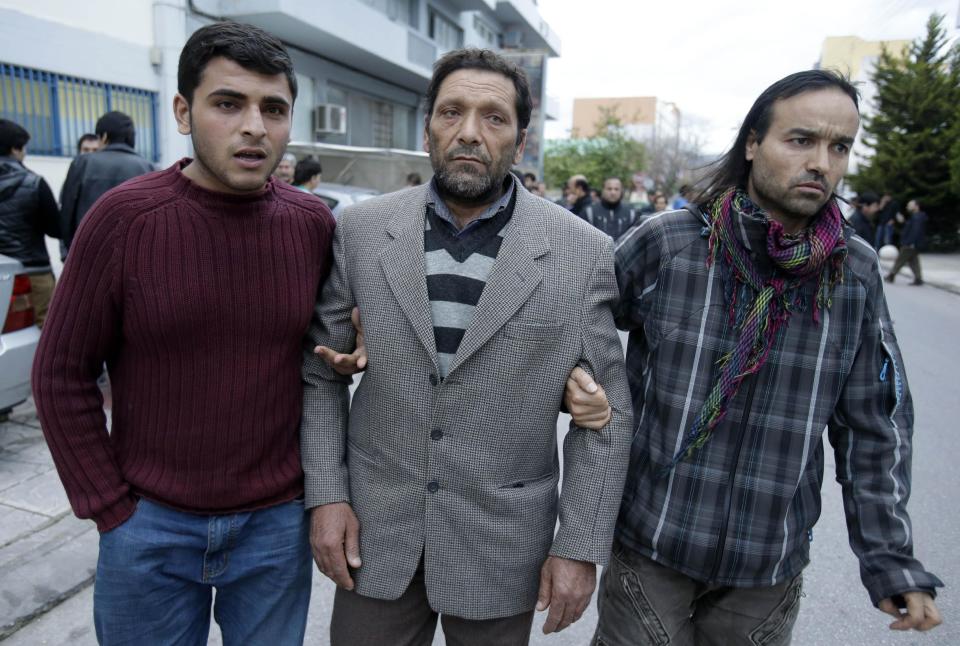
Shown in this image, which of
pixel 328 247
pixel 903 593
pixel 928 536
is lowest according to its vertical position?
pixel 928 536

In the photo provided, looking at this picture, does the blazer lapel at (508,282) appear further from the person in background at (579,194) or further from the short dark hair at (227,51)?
the person in background at (579,194)

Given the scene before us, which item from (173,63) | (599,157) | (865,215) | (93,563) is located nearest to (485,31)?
(599,157)

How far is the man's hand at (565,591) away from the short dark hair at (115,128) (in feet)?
15.0

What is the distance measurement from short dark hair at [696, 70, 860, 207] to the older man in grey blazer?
39 centimetres

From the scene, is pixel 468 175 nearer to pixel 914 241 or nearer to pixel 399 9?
pixel 914 241

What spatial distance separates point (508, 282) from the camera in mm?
1777

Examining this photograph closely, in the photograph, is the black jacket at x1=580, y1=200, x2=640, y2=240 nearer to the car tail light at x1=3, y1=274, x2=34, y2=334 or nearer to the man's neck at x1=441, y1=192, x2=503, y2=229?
the car tail light at x1=3, y1=274, x2=34, y2=334

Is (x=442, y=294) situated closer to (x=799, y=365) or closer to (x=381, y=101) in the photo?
(x=799, y=365)

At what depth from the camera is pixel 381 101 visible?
63.7 feet

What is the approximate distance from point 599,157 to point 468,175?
130 ft

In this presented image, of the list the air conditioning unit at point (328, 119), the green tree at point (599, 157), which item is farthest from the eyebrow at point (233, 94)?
the green tree at point (599, 157)

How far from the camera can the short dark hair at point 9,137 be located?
477 cm

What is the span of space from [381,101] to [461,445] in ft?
62.1

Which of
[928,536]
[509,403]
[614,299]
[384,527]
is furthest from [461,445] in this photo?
[928,536]
